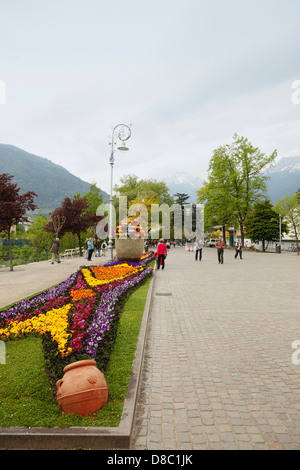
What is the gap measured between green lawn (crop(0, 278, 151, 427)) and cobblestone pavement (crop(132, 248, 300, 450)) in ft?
0.93

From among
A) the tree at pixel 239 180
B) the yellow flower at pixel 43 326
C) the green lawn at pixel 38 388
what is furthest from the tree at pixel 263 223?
the green lawn at pixel 38 388

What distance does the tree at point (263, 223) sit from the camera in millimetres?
41438

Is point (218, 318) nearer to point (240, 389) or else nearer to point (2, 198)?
point (240, 389)

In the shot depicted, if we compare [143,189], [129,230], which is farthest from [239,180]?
[129,230]

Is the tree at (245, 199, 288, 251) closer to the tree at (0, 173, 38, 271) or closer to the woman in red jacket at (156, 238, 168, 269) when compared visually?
the woman in red jacket at (156, 238, 168, 269)

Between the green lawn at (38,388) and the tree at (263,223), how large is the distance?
1530 inches

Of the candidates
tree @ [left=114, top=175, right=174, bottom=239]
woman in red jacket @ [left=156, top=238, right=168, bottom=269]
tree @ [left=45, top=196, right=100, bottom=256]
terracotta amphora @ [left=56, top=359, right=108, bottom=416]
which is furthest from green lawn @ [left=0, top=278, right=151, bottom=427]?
tree @ [left=114, top=175, right=174, bottom=239]

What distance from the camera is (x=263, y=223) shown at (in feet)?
136

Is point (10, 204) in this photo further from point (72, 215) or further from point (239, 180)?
point (239, 180)

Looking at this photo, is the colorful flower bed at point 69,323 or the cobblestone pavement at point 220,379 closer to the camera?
the cobblestone pavement at point 220,379

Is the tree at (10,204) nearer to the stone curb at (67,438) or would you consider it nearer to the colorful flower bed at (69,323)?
the colorful flower bed at (69,323)

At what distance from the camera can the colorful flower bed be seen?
13.4 feet

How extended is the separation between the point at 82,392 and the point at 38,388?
0.83 m
